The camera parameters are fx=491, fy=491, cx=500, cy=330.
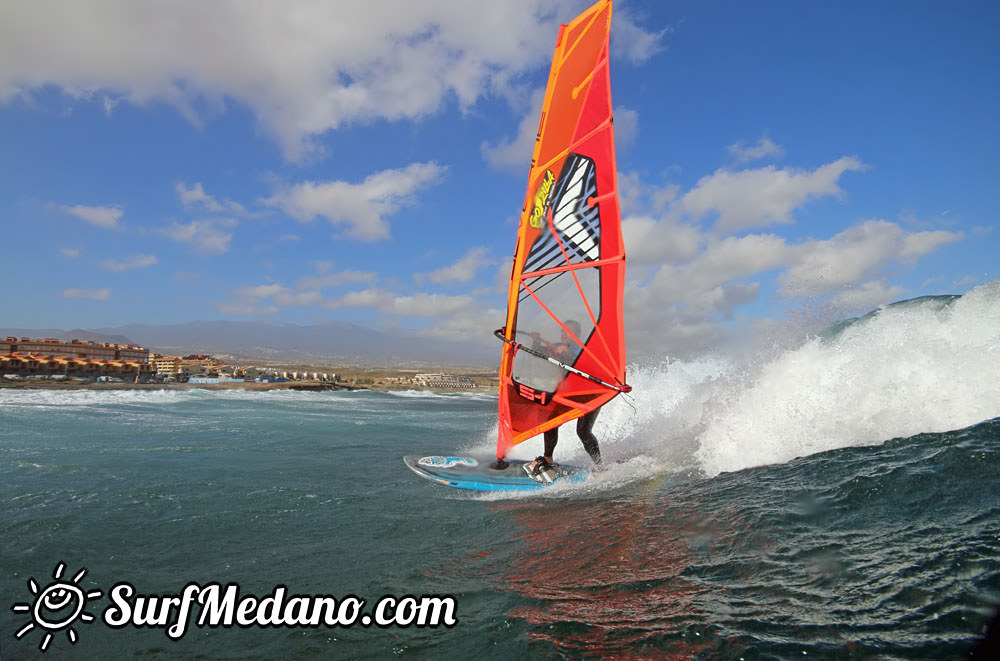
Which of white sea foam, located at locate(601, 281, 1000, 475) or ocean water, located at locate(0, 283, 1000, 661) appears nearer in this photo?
ocean water, located at locate(0, 283, 1000, 661)

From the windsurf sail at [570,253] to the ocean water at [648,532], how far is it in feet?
5.02

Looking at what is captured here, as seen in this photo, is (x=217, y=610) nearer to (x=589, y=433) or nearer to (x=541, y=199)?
(x=589, y=433)

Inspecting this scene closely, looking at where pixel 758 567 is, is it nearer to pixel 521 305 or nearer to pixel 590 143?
pixel 521 305

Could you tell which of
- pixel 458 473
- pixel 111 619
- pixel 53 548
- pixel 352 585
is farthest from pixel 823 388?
pixel 53 548

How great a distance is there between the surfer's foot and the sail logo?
11.4 feet

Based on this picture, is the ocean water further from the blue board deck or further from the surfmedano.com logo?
the blue board deck

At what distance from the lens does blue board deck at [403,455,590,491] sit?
692 cm

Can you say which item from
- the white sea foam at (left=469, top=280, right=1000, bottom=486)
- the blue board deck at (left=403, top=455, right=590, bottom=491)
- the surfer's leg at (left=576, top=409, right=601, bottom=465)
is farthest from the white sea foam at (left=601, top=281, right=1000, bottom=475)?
the blue board deck at (left=403, top=455, right=590, bottom=491)

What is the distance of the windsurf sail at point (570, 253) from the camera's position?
7.14 m

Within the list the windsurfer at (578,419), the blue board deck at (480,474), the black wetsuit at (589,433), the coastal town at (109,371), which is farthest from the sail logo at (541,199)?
the coastal town at (109,371)

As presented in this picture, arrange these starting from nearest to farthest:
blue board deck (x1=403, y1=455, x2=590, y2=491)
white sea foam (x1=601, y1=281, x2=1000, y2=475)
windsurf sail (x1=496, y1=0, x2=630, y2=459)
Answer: white sea foam (x1=601, y1=281, x2=1000, y2=475) → blue board deck (x1=403, y1=455, x2=590, y2=491) → windsurf sail (x1=496, y1=0, x2=630, y2=459)

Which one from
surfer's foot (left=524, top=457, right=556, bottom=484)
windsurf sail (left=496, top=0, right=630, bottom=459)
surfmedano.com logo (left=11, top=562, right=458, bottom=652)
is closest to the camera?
surfmedano.com logo (left=11, top=562, right=458, bottom=652)

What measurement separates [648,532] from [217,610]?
333cm

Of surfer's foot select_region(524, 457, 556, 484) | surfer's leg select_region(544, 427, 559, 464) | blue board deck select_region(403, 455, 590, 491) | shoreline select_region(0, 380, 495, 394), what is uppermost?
surfer's leg select_region(544, 427, 559, 464)
